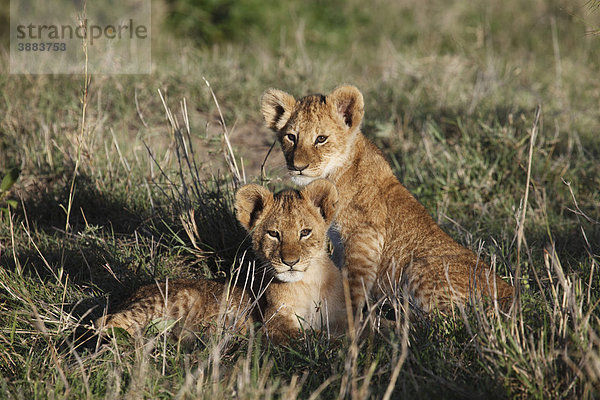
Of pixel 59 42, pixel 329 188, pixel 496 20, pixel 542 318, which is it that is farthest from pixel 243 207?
pixel 496 20

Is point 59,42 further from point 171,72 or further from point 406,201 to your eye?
point 406,201

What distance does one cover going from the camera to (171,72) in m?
8.46

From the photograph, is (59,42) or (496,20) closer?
(59,42)

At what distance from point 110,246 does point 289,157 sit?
1579mm

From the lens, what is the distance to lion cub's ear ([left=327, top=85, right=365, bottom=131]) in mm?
4816

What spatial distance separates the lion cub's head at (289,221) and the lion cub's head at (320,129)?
0.37 meters

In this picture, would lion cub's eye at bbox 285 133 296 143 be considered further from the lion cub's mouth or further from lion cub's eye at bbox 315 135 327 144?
the lion cub's mouth

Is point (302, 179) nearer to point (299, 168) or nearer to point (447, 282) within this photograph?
point (299, 168)

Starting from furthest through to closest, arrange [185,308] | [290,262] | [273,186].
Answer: [273,186], [185,308], [290,262]

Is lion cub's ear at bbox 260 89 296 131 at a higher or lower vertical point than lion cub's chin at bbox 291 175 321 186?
higher

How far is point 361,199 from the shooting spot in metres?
4.81

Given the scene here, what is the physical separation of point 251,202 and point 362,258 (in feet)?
2.99

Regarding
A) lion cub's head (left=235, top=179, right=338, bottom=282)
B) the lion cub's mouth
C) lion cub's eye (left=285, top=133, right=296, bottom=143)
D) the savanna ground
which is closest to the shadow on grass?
the savanna ground

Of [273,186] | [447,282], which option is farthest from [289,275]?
[273,186]
